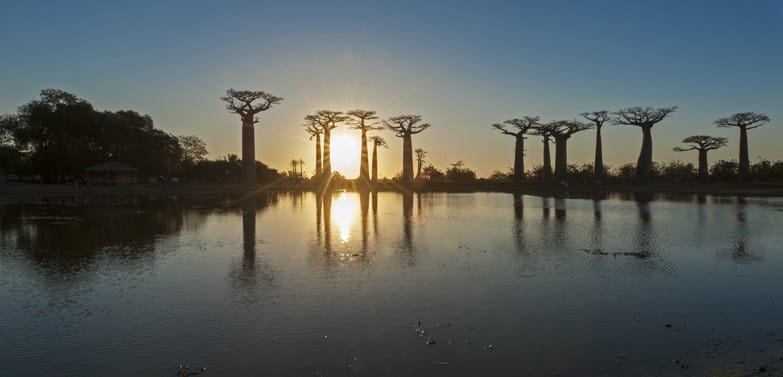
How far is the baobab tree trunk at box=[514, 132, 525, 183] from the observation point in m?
71.7

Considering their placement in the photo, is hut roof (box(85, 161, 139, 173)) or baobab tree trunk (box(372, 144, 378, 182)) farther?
baobab tree trunk (box(372, 144, 378, 182))

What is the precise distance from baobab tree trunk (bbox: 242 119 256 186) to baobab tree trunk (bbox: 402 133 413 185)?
22.1 m

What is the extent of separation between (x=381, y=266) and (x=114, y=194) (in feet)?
139

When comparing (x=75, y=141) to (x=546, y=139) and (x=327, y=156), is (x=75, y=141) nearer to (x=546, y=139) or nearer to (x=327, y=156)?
(x=327, y=156)

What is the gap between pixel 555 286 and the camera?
9750mm

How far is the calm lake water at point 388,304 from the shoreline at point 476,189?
109 ft

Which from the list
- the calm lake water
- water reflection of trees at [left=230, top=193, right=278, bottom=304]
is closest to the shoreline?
the calm lake water

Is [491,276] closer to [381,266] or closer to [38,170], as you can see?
[381,266]

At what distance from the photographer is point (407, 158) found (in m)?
75.5

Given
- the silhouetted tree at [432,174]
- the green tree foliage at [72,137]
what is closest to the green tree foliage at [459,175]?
the silhouetted tree at [432,174]

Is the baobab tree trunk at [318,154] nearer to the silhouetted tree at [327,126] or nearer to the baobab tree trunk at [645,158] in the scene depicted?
the silhouetted tree at [327,126]

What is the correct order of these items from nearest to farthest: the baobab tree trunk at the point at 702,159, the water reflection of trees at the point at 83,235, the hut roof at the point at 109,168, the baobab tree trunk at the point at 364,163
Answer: the water reflection of trees at the point at 83,235 → the hut roof at the point at 109,168 → the baobab tree trunk at the point at 702,159 → the baobab tree trunk at the point at 364,163

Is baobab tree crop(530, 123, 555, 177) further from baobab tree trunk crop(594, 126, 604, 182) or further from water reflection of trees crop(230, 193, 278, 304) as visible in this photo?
water reflection of trees crop(230, 193, 278, 304)

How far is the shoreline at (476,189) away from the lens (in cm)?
4519
